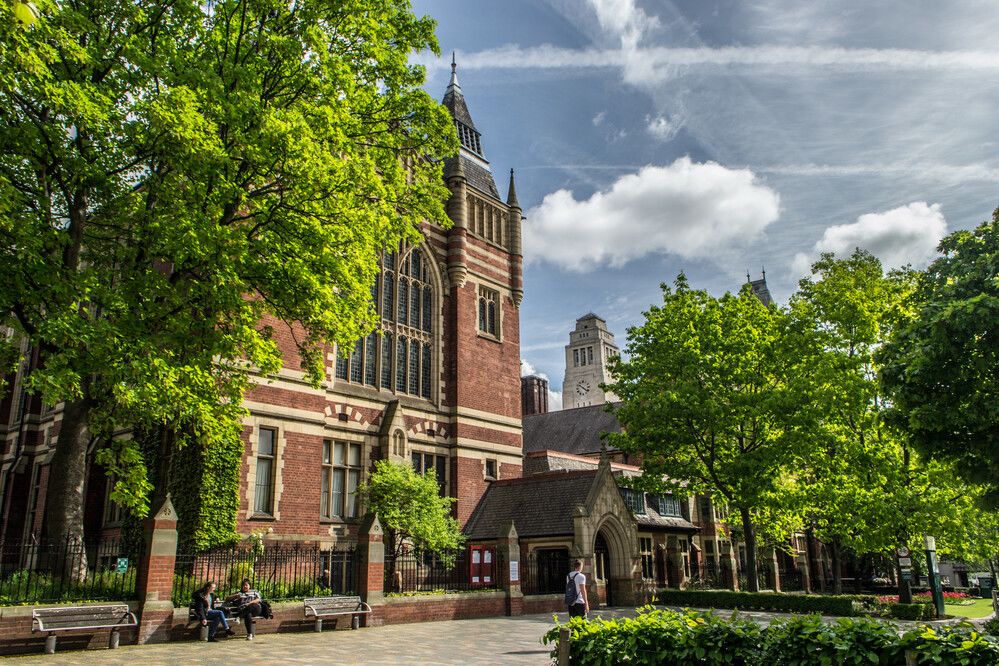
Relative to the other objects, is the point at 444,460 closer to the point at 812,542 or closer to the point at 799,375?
the point at 799,375

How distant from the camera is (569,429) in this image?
57625mm

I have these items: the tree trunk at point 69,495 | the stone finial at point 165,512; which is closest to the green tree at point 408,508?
the stone finial at point 165,512

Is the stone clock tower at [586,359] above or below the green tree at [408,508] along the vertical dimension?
above

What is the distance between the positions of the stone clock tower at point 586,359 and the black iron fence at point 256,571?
11116cm

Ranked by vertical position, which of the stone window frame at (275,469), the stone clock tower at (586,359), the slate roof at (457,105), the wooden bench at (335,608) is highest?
the stone clock tower at (586,359)

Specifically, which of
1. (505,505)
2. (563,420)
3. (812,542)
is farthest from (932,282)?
(812,542)

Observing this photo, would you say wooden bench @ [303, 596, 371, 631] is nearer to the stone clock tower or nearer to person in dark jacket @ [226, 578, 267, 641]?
person in dark jacket @ [226, 578, 267, 641]

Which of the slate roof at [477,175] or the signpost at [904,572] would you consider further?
the slate roof at [477,175]

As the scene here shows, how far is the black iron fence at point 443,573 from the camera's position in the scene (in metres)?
24.1

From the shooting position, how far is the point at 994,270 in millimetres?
16297

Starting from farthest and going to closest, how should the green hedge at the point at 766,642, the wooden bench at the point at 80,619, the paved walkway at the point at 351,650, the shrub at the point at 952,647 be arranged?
1. the wooden bench at the point at 80,619
2. the paved walkway at the point at 351,650
3. the green hedge at the point at 766,642
4. the shrub at the point at 952,647

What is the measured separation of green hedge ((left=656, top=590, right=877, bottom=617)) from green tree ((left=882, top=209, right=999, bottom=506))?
38.5ft

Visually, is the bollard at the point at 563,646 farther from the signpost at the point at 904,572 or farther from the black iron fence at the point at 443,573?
the signpost at the point at 904,572

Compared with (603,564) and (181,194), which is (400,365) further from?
(181,194)
